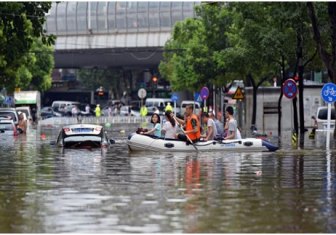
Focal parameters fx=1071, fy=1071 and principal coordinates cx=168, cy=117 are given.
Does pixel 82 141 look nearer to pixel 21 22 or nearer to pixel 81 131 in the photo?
pixel 81 131

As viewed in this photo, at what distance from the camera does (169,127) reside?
1261 inches

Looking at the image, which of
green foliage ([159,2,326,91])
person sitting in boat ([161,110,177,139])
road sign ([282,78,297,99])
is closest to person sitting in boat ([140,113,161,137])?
person sitting in boat ([161,110,177,139])

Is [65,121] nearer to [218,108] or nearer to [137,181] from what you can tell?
[218,108]

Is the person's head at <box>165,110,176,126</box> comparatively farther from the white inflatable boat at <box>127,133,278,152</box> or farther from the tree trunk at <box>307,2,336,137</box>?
the tree trunk at <box>307,2,336,137</box>

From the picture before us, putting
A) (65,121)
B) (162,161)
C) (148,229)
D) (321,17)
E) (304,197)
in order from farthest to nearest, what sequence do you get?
1. (65,121)
2. (321,17)
3. (162,161)
4. (304,197)
5. (148,229)

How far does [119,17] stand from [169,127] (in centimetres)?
7413

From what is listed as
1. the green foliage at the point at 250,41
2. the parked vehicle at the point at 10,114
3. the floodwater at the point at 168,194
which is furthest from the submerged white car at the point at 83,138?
the parked vehicle at the point at 10,114

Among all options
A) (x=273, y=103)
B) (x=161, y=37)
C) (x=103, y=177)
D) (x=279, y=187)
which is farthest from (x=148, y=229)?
(x=161, y=37)

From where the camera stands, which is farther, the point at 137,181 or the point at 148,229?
the point at 137,181

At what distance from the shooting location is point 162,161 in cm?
2783

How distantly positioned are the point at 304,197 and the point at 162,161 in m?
10.9

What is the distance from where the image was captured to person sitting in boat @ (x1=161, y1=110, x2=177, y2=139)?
3182cm

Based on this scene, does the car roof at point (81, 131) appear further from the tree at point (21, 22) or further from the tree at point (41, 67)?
the tree at point (41, 67)

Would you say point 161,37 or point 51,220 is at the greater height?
point 161,37
